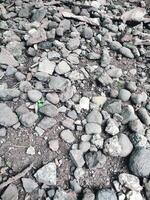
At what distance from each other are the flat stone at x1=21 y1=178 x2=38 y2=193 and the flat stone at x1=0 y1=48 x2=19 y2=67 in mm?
845

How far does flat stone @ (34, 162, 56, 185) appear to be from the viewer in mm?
1858

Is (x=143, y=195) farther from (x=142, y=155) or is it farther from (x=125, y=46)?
(x=125, y=46)

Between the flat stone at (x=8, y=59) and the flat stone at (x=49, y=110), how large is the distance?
428mm

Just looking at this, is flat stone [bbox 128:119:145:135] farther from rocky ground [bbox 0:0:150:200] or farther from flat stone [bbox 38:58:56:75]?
flat stone [bbox 38:58:56:75]

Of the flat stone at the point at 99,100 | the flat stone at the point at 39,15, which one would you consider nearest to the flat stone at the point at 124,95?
the flat stone at the point at 99,100

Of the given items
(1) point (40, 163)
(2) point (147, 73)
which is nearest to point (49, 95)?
(1) point (40, 163)

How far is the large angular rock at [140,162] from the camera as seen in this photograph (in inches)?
75.3

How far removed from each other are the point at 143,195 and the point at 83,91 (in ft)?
2.48

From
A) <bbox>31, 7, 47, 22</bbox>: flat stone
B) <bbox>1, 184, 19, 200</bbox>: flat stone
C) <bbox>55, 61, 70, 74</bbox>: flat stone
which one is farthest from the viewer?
<bbox>31, 7, 47, 22</bbox>: flat stone

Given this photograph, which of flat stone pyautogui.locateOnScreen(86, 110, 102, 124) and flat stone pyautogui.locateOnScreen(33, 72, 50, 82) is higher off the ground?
flat stone pyautogui.locateOnScreen(33, 72, 50, 82)

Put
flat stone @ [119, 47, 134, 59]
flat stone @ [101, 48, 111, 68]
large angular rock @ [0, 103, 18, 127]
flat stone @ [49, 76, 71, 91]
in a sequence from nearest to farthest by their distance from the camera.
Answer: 1. large angular rock @ [0, 103, 18, 127]
2. flat stone @ [49, 76, 71, 91]
3. flat stone @ [101, 48, 111, 68]
4. flat stone @ [119, 47, 134, 59]

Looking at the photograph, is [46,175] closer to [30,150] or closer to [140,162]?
[30,150]

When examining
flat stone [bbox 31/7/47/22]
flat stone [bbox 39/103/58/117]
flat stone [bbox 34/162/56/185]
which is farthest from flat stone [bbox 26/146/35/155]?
flat stone [bbox 31/7/47/22]

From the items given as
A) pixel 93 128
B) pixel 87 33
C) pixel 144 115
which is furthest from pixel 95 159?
pixel 87 33
